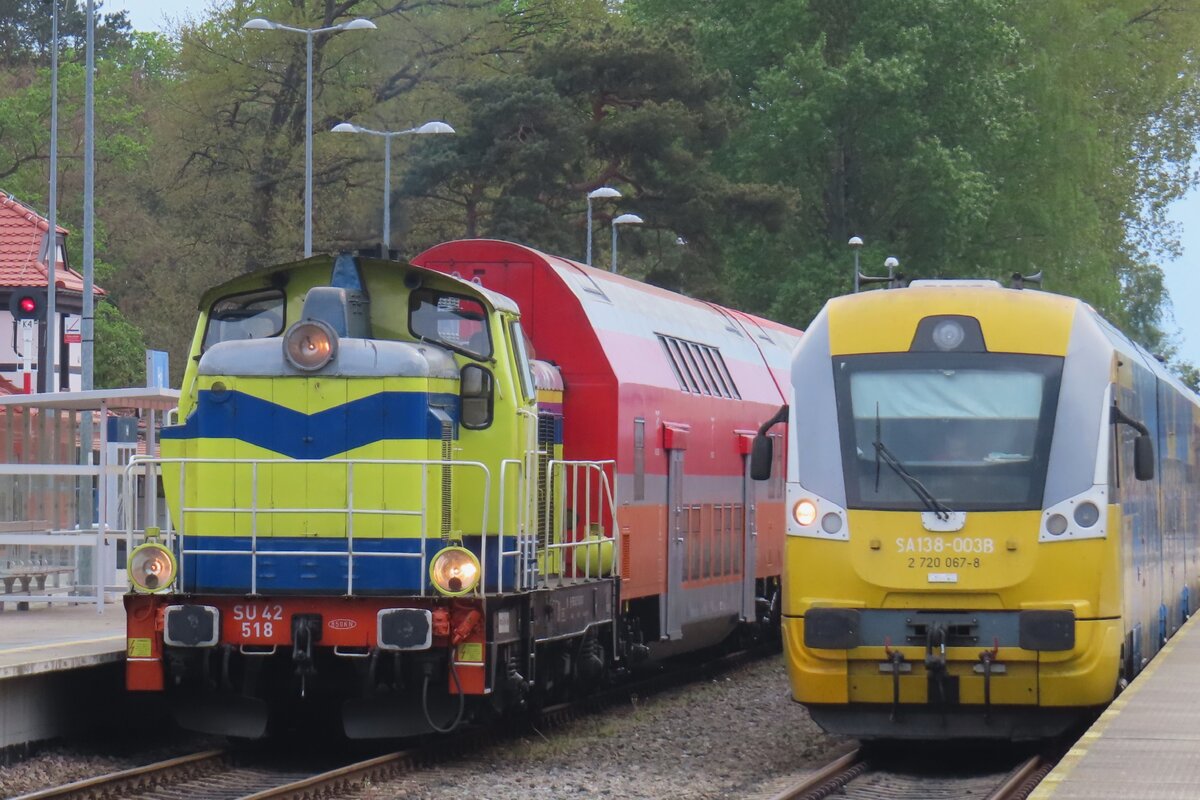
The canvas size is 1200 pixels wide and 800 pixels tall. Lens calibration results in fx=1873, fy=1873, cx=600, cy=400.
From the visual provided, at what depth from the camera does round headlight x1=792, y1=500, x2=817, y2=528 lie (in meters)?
12.2

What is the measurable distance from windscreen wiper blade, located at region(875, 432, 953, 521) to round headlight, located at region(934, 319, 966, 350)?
77cm

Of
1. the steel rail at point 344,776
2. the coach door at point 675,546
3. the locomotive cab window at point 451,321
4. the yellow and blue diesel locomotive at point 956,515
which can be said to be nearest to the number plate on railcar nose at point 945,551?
the yellow and blue diesel locomotive at point 956,515

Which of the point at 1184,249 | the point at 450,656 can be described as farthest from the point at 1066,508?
the point at 1184,249

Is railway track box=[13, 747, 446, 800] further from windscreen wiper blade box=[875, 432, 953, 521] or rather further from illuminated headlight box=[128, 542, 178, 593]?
windscreen wiper blade box=[875, 432, 953, 521]

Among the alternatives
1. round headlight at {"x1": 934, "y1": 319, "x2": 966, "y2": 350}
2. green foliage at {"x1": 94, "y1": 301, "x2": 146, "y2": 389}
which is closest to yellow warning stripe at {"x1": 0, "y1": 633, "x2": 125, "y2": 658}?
round headlight at {"x1": 934, "y1": 319, "x2": 966, "y2": 350}

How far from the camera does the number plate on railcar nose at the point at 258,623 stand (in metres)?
11.9

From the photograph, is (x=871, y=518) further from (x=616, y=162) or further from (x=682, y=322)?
(x=616, y=162)

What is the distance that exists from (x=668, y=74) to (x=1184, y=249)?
75.7 feet

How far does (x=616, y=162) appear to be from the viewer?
1799 inches

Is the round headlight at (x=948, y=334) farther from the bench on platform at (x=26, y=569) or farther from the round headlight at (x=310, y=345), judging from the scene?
the bench on platform at (x=26, y=569)

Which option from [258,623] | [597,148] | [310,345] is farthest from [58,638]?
[597,148]

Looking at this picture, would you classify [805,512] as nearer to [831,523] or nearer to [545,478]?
[831,523]

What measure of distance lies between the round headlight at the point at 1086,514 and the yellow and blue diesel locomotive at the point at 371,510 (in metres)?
3.55

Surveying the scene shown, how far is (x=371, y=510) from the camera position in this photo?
12.1 meters
